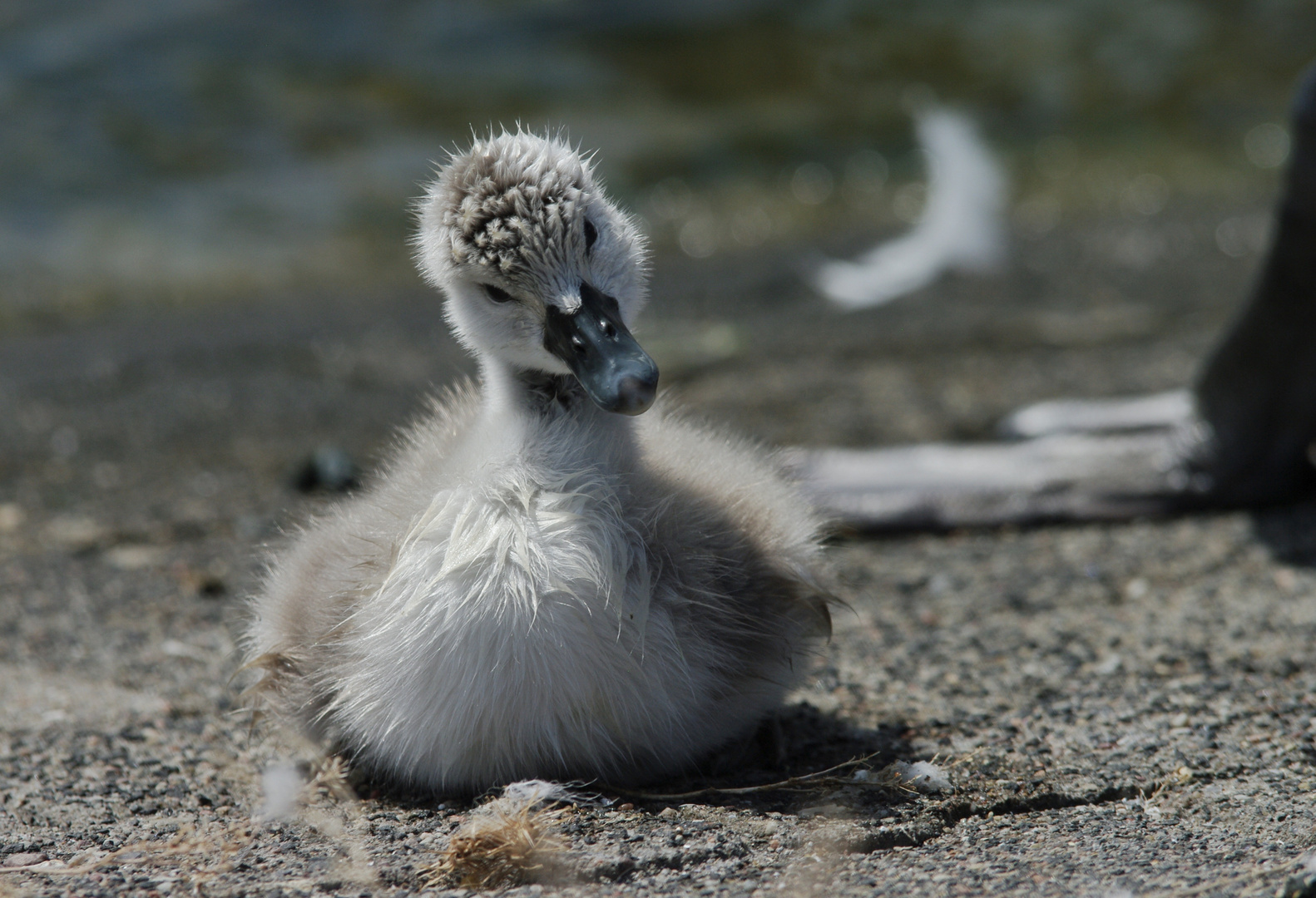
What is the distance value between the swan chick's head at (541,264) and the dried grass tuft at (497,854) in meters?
0.74

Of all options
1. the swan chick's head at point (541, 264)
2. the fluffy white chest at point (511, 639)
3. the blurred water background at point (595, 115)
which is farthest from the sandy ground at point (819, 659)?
the blurred water background at point (595, 115)

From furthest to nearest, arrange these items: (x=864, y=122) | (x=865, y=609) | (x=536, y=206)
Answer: (x=864, y=122) → (x=865, y=609) → (x=536, y=206)

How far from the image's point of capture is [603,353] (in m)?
2.40

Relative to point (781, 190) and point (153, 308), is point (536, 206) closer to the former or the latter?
point (153, 308)

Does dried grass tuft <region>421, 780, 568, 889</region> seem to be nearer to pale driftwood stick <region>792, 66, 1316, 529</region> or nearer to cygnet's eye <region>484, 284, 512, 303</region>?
cygnet's eye <region>484, 284, 512, 303</region>

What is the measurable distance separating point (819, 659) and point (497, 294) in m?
1.17

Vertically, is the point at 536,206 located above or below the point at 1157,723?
above

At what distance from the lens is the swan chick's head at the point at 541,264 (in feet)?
7.93

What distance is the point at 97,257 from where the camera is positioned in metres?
8.36

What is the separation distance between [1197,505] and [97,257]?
686 cm

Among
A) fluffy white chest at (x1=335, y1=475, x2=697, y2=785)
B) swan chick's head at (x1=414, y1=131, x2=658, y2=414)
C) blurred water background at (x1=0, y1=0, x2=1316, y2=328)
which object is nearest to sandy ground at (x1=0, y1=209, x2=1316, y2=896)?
fluffy white chest at (x1=335, y1=475, x2=697, y2=785)

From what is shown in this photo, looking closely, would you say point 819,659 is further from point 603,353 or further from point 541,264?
point 541,264

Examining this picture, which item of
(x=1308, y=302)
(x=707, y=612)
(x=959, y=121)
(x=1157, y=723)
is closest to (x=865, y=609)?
(x=1157, y=723)

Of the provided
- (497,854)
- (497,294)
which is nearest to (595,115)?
(497,294)
